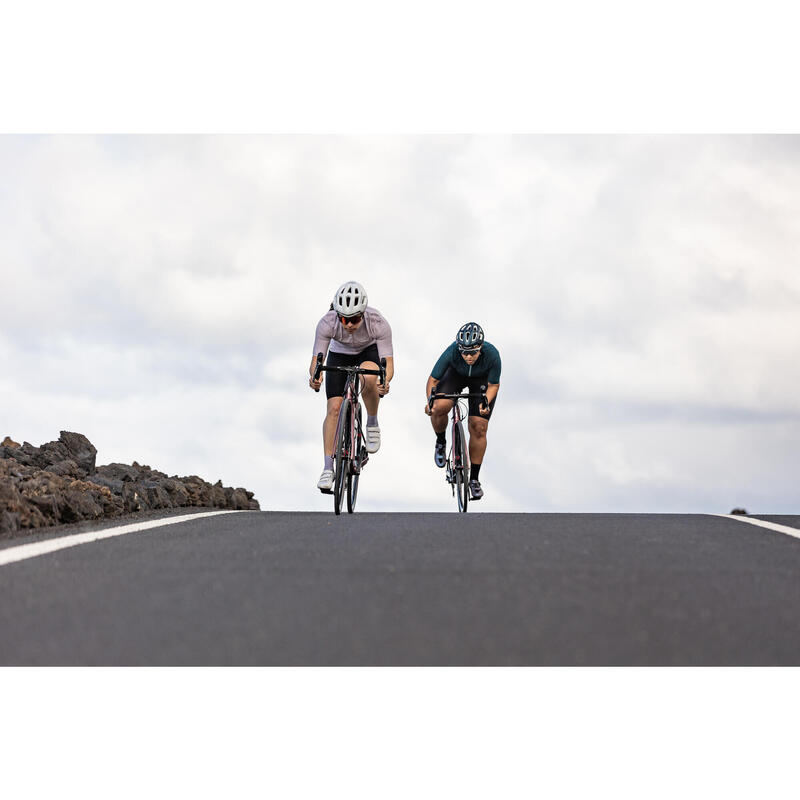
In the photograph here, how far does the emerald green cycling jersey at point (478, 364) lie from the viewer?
48.6 ft

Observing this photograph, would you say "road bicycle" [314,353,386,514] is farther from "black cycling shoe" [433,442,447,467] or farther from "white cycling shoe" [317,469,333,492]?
"black cycling shoe" [433,442,447,467]

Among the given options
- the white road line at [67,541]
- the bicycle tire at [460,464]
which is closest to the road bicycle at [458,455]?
the bicycle tire at [460,464]

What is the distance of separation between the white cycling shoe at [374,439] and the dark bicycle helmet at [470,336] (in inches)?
84.7

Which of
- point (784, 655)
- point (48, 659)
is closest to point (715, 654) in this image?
point (784, 655)

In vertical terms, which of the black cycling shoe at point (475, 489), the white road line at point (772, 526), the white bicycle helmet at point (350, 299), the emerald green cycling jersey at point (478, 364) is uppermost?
the emerald green cycling jersey at point (478, 364)

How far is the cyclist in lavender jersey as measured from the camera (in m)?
11.8

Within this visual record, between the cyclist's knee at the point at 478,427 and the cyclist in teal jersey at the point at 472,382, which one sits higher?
the cyclist in teal jersey at the point at 472,382

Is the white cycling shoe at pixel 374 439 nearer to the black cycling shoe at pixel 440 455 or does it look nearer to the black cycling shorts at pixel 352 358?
the black cycling shorts at pixel 352 358

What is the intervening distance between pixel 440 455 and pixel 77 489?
588cm

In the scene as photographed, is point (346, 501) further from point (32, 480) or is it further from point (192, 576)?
point (192, 576)

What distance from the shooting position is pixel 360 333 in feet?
40.5

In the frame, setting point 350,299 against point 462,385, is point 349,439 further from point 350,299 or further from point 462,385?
point 462,385

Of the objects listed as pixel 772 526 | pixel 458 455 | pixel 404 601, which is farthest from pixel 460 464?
pixel 404 601

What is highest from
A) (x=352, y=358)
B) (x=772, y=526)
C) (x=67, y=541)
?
(x=352, y=358)
